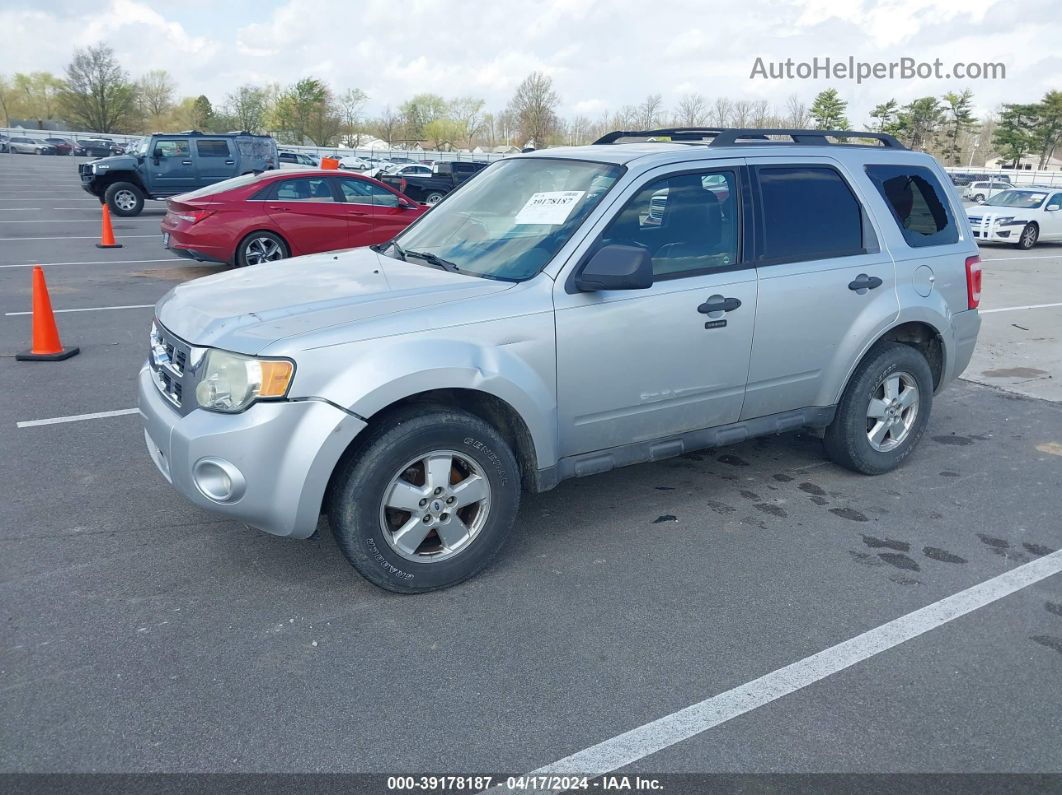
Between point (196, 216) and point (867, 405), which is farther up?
point (196, 216)

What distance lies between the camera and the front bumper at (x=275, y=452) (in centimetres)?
326

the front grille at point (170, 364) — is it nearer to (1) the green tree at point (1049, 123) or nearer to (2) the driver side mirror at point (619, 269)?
(2) the driver side mirror at point (619, 269)

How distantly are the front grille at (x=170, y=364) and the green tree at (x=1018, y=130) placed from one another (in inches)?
Result: 3079

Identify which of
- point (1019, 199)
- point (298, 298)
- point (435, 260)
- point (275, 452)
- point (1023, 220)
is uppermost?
point (1019, 199)

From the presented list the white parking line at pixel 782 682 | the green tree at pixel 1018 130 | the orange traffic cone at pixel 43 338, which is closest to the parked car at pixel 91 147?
the orange traffic cone at pixel 43 338

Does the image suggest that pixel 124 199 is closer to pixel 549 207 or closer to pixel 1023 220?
pixel 549 207

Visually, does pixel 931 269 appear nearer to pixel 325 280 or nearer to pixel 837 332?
pixel 837 332

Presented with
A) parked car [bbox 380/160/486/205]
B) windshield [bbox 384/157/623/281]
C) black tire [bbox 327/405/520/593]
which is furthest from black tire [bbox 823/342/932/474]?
parked car [bbox 380/160/486/205]

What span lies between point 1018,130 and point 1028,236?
194ft

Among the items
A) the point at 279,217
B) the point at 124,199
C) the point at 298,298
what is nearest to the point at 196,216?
the point at 279,217

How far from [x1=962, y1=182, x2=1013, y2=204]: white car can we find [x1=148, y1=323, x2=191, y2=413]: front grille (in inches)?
1512

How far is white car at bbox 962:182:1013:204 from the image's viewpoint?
36.9 m

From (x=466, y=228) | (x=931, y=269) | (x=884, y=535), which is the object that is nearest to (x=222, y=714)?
(x=466, y=228)

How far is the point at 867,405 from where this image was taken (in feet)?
16.3
